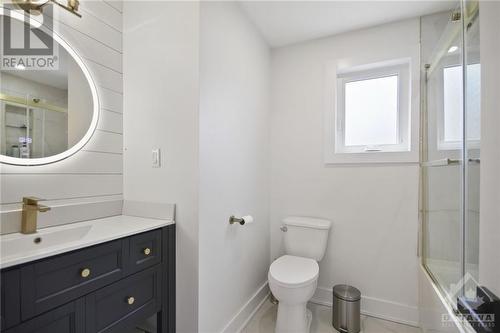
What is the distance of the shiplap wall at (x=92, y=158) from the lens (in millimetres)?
1141

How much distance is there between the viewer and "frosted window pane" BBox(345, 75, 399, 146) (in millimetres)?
1977

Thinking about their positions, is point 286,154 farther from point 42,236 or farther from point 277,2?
point 42,236

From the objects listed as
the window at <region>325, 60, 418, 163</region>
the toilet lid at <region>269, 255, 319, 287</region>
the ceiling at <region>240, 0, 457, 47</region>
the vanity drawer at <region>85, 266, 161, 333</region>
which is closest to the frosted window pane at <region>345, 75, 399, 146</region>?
the window at <region>325, 60, 418, 163</region>

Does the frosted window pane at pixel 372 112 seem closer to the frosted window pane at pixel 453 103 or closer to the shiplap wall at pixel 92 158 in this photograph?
the frosted window pane at pixel 453 103

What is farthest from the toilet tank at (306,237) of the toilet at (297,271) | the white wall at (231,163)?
the white wall at (231,163)

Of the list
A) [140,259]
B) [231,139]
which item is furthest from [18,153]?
[231,139]

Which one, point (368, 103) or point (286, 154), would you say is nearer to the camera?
point (368, 103)

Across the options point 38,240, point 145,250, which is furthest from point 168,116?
point 38,240

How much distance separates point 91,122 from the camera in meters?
1.42

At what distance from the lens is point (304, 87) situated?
2.15m

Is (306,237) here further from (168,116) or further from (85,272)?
(85,272)

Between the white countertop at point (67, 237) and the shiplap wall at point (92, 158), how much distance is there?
10 cm

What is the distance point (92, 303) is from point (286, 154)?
5.71 feet

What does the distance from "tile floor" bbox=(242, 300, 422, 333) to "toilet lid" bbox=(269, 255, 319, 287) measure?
47 centimetres
